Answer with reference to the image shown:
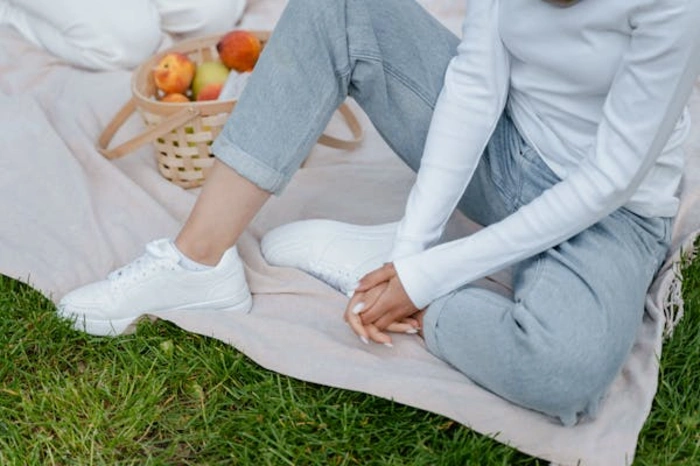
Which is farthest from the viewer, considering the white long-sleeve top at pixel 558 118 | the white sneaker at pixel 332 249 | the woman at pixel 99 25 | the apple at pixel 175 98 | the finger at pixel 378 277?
the woman at pixel 99 25

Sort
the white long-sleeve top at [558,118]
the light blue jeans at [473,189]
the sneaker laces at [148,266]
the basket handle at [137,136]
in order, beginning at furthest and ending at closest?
the basket handle at [137,136] < the sneaker laces at [148,266] < the light blue jeans at [473,189] < the white long-sleeve top at [558,118]

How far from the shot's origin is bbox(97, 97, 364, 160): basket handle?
5.69 ft

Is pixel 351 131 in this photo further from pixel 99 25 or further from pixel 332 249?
pixel 99 25

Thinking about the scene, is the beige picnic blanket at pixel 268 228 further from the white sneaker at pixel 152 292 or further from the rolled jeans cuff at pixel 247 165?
the rolled jeans cuff at pixel 247 165

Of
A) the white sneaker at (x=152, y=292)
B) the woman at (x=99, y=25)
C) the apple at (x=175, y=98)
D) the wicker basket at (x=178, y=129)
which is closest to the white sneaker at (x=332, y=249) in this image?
the white sneaker at (x=152, y=292)

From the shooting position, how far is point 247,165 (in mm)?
1418

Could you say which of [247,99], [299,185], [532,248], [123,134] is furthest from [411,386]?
[123,134]

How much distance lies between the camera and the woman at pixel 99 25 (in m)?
2.25

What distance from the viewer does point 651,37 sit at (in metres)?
1.13

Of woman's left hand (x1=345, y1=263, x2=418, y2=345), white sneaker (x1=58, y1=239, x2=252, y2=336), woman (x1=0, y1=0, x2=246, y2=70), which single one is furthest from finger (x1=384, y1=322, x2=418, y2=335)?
woman (x1=0, y1=0, x2=246, y2=70)

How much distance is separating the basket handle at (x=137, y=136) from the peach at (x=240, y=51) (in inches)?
8.8

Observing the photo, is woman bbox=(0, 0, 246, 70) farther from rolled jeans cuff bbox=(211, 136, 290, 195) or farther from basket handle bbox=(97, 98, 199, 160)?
rolled jeans cuff bbox=(211, 136, 290, 195)

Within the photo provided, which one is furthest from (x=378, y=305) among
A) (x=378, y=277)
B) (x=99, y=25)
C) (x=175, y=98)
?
(x=99, y=25)

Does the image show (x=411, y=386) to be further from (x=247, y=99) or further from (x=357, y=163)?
(x=357, y=163)
